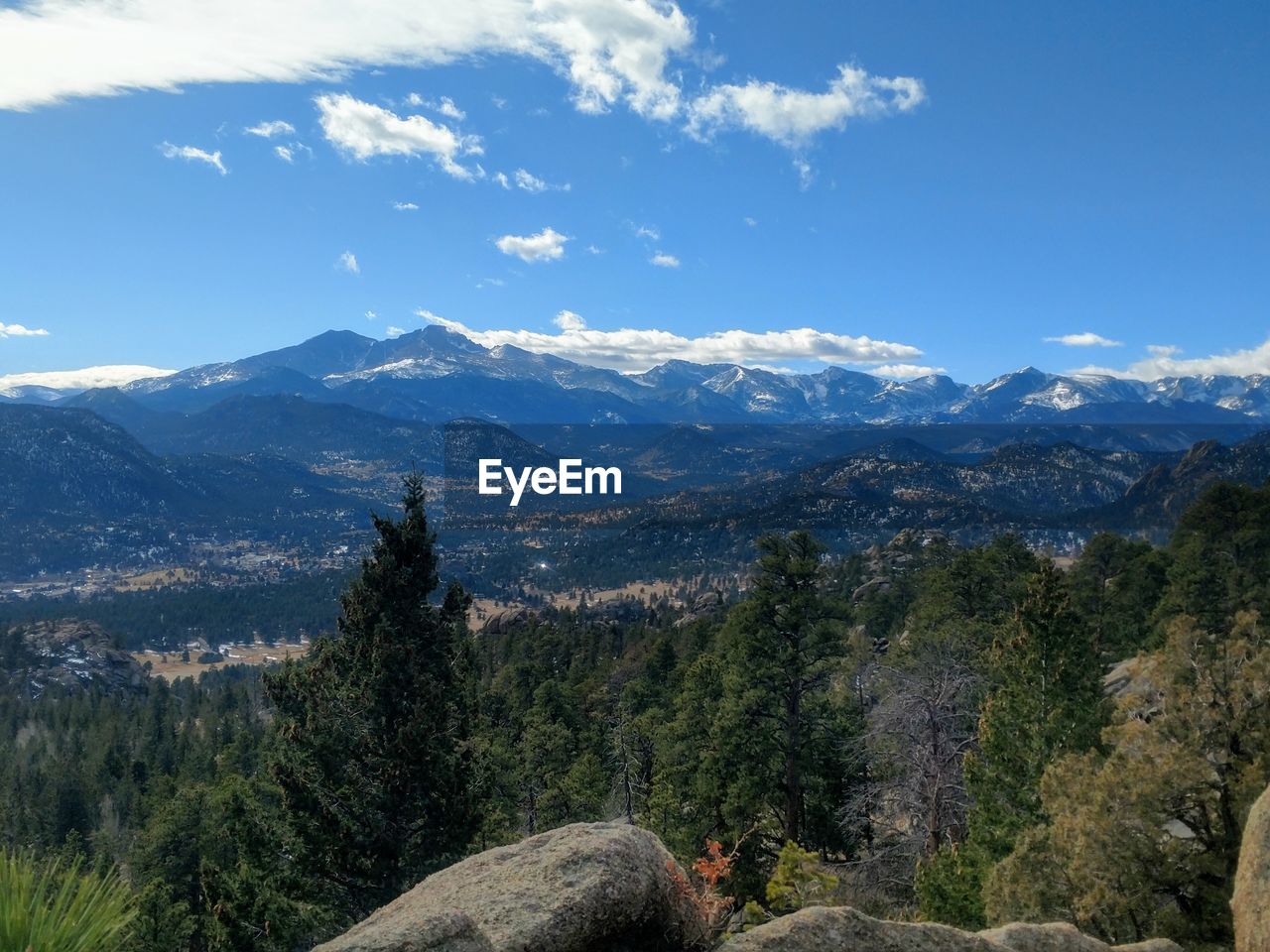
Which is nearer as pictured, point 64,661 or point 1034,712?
point 1034,712

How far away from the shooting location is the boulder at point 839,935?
593cm

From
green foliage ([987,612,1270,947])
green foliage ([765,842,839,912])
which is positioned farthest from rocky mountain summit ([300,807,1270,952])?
green foliage ([987,612,1270,947])

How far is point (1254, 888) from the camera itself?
7.81 meters

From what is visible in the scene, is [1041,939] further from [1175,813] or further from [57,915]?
[1175,813]

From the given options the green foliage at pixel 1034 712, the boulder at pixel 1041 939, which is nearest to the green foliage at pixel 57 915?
the boulder at pixel 1041 939

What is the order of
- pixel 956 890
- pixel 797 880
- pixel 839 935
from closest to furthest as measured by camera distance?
pixel 839 935 → pixel 797 880 → pixel 956 890

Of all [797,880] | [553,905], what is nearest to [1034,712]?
[797,880]

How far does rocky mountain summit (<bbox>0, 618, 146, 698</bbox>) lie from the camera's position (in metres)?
170

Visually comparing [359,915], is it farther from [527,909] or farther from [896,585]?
[896,585]

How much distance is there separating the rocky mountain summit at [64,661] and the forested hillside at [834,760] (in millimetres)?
147597

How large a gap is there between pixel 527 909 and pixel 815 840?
27.0 meters

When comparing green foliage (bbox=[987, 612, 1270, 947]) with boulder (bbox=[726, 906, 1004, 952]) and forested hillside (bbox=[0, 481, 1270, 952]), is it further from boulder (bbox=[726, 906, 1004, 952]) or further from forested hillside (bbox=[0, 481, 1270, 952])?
boulder (bbox=[726, 906, 1004, 952])

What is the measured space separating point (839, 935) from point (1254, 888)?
4.68 meters

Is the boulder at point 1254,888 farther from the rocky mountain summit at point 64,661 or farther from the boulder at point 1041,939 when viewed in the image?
the rocky mountain summit at point 64,661
